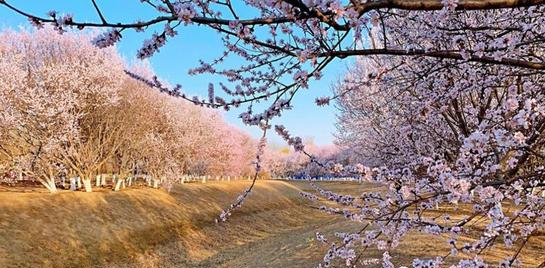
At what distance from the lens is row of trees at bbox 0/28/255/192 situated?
66.7 feet

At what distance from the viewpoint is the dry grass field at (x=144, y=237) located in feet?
44.4

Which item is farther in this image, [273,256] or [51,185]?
[51,185]

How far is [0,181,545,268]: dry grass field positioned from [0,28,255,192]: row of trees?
8.25 ft

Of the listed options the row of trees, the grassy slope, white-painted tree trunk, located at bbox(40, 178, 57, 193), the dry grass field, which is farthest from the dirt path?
the row of trees

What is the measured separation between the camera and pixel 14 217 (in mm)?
15789

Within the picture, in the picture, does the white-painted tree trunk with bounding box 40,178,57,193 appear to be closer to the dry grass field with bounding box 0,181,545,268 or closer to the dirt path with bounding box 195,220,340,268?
the dry grass field with bounding box 0,181,545,268

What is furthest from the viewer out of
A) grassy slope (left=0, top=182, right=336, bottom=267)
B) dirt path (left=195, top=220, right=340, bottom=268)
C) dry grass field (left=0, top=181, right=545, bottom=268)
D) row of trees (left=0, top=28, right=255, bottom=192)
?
row of trees (left=0, top=28, right=255, bottom=192)

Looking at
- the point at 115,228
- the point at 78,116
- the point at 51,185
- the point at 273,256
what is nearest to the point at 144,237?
the point at 115,228

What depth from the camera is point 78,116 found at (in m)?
21.1

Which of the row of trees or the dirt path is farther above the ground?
the row of trees

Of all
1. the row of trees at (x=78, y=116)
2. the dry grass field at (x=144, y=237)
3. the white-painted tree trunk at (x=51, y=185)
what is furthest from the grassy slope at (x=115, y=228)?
the row of trees at (x=78, y=116)

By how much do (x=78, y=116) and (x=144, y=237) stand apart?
7101mm

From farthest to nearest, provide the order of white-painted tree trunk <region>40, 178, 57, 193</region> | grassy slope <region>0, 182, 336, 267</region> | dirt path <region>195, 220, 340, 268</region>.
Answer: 1. white-painted tree trunk <region>40, 178, 57, 193</region>
2. grassy slope <region>0, 182, 336, 267</region>
3. dirt path <region>195, 220, 340, 268</region>

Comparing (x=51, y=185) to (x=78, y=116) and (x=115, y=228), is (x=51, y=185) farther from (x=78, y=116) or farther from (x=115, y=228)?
(x=115, y=228)
